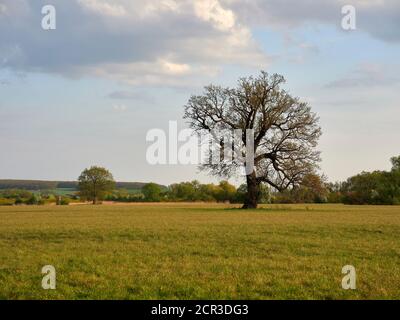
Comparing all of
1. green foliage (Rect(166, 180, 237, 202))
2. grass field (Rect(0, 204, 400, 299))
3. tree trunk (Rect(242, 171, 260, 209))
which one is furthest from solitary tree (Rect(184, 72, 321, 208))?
green foliage (Rect(166, 180, 237, 202))

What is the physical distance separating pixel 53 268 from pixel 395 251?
34.0 feet

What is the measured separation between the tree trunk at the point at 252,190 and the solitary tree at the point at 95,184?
2453 inches

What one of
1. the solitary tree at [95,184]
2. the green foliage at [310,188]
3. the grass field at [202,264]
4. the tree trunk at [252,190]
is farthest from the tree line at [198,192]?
the grass field at [202,264]

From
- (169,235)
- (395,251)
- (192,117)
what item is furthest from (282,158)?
(395,251)

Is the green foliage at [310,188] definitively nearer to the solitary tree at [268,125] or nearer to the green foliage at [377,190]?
the solitary tree at [268,125]

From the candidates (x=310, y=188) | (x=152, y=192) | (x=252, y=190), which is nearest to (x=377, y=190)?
(x=252, y=190)

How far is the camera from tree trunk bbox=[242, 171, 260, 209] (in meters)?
46.2

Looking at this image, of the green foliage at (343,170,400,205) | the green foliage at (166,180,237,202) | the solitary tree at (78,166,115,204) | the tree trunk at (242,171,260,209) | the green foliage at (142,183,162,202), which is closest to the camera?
the tree trunk at (242,171,260,209)

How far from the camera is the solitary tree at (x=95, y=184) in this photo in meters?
105

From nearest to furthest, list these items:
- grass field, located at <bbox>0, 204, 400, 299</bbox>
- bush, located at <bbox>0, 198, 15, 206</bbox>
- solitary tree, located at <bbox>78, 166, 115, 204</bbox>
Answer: grass field, located at <bbox>0, 204, 400, 299</bbox> < bush, located at <bbox>0, 198, 15, 206</bbox> < solitary tree, located at <bbox>78, 166, 115, 204</bbox>

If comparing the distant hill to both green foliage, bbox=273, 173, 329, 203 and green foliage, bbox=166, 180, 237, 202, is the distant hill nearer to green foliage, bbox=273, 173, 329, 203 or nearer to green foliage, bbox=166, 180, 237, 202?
green foliage, bbox=166, 180, 237, 202

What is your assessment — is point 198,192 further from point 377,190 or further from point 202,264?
point 202,264

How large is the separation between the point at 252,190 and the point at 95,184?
6383cm

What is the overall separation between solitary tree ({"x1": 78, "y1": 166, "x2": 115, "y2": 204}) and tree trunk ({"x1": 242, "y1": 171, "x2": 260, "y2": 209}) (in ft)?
204
